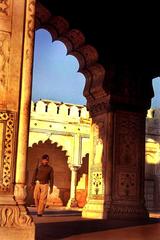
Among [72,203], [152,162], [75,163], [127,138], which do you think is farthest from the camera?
[152,162]

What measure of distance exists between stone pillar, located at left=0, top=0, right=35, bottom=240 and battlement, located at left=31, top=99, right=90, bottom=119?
57.2ft

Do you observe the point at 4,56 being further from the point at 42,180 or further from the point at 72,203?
the point at 72,203

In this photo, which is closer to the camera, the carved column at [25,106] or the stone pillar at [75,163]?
the carved column at [25,106]

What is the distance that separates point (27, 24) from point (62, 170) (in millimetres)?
20663

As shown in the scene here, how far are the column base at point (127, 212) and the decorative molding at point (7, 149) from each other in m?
4.72

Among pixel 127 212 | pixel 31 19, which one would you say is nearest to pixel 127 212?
pixel 127 212

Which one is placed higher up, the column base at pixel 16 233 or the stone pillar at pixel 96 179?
the stone pillar at pixel 96 179

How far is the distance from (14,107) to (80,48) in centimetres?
492

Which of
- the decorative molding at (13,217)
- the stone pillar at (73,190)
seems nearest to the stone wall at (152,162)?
the stone pillar at (73,190)

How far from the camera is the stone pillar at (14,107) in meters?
4.80

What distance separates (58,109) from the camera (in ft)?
76.7

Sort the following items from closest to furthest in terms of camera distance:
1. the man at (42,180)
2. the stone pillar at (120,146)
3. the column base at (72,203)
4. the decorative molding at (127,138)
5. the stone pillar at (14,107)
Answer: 1. the stone pillar at (14,107)
2. the stone pillar at (120,146)
3. the decorative molding at (127,138)
4. the man at (42,180)
5. the column base at (72,203)

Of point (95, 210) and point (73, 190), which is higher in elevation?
point (73, 190)

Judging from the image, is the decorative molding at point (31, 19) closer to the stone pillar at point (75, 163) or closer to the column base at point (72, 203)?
the column base at point (72, 203)
